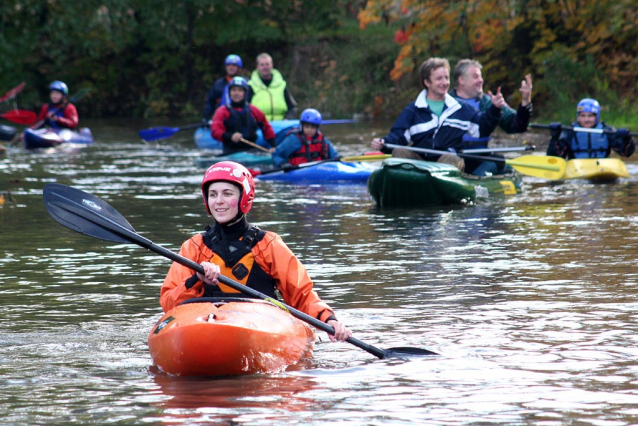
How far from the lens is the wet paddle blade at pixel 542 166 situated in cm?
1419

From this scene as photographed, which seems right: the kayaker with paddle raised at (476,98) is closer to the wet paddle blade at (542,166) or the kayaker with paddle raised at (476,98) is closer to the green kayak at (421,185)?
the green kayak at (421,185)

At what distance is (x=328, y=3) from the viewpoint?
122 ft

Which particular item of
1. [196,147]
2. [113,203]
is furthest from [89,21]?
[113,203]

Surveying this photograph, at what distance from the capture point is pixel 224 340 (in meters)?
5.42

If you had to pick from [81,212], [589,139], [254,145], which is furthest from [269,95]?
[81,212]

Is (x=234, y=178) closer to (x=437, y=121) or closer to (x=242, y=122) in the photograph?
(x=437, y=121)

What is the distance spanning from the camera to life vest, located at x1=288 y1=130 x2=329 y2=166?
1597 centimetres

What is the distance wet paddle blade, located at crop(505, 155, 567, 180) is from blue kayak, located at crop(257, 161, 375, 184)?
2.18 meters

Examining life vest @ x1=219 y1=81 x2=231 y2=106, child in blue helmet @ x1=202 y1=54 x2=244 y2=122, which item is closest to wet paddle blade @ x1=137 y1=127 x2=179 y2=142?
child in blue helmet @ x1=202 y1=54 x2=244 y2=122

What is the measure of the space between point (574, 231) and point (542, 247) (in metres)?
1.02

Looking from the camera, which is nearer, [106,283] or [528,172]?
[106,283]

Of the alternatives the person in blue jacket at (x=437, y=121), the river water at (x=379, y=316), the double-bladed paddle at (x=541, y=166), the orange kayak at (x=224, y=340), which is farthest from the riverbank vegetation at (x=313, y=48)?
the orange kayak at (x=224, y=340)

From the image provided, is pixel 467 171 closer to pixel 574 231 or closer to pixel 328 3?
pixel 574 231

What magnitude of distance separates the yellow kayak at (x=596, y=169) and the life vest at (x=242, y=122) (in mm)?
5224
